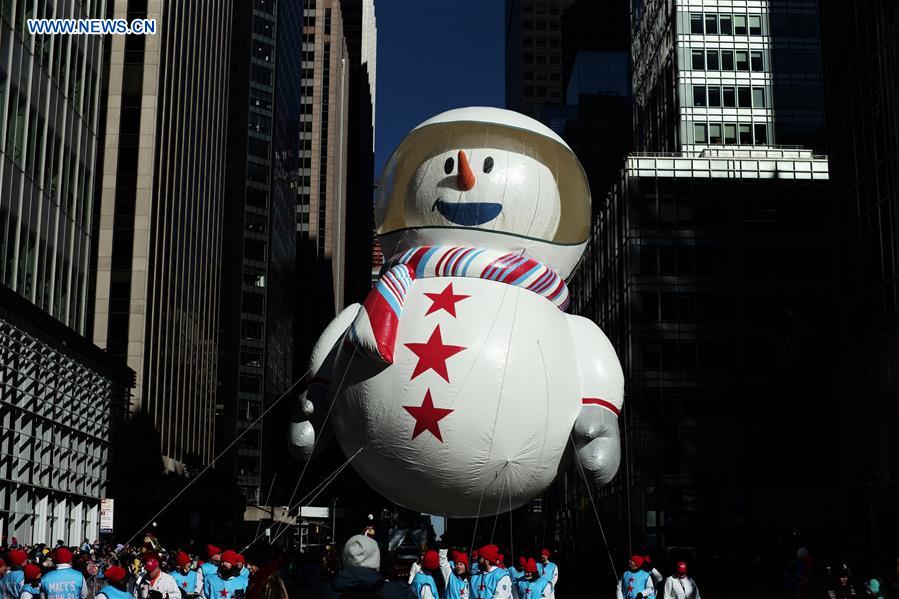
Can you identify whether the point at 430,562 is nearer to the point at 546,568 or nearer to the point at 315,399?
the point at 315,399

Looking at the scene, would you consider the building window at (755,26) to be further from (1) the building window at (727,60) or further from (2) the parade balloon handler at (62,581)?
(2) the parade balloon handler at (62,581)

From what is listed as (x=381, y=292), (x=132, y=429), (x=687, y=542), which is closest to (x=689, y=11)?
(x=687, y=542)

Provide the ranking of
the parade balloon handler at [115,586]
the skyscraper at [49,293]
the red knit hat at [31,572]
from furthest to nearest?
the skyscraper at [49,293] < the red knit hat at [31,572] < the parade balloon handler at [115,586]

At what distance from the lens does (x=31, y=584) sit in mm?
11641

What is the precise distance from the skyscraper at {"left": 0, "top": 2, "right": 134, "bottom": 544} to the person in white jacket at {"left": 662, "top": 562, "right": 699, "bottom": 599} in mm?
17416

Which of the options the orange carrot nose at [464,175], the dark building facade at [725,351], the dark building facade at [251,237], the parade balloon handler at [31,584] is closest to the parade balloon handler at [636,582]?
the orange carrot nose at [464,175]

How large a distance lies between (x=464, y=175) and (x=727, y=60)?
4798 cm

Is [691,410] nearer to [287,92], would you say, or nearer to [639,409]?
[639,409]

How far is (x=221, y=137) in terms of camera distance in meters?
68.6

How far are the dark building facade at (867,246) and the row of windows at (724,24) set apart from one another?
17.9 metres

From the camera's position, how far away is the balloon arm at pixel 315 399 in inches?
487

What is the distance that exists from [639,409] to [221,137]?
32138 mm

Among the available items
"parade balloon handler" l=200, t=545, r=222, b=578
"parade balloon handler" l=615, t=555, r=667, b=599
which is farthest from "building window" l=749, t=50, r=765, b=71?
"parade balloon handler" l=200, t=545, r=222, b=578

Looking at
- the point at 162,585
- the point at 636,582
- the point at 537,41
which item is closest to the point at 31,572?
the point at 162,585
